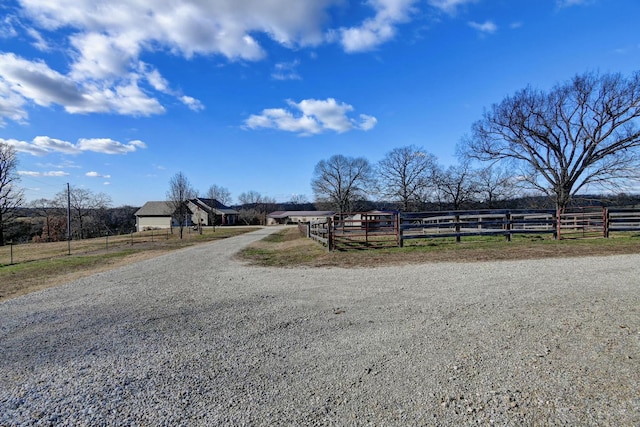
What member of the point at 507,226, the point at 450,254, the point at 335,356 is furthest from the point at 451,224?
the point at 335,356

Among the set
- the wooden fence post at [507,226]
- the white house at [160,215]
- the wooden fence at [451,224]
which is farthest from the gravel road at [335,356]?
the white house at [160,215]

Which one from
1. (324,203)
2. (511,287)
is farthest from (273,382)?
(324,203)

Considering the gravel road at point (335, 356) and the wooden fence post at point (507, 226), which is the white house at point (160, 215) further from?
the gravel road at point (335, 356)

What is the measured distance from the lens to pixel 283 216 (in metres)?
81.2

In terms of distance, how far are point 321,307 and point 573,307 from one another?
12.0ft

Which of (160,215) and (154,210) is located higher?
(154,210)

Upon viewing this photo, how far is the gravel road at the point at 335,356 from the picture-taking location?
2.54m

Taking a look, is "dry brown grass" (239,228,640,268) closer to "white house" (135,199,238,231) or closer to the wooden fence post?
the wooden fence post

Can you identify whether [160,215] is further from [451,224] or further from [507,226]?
[507,226]

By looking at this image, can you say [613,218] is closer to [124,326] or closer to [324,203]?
[124,326]

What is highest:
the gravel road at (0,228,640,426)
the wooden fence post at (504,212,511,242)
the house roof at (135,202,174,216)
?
the house roof at (135,202,174,216)

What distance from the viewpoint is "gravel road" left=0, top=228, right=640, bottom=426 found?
2.54 meters

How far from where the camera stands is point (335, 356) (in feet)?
11.6

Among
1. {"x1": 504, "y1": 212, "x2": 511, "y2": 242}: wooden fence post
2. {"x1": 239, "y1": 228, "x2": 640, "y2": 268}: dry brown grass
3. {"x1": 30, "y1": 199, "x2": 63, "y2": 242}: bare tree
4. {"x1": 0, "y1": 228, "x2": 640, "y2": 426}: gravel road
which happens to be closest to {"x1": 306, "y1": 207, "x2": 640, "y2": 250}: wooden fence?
{"x1": 504, "y1": 212, "x2": 511, "y2": 242}: wooden fence post
